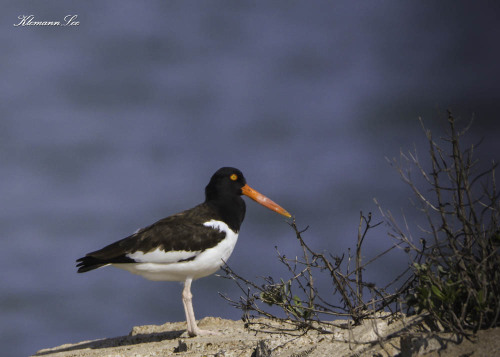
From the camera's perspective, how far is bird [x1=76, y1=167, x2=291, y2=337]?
9094mm

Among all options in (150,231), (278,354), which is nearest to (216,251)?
(150,231)

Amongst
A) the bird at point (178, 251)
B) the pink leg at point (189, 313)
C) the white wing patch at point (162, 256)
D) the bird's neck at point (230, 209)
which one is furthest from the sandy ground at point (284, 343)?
the bird's neck at point (230, 209)

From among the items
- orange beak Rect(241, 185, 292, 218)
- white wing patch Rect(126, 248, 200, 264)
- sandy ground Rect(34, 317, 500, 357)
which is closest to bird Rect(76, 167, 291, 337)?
white wing patch Rect(126, 248, 200, 264)

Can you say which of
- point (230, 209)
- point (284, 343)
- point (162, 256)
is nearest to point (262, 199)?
point (230, 209)

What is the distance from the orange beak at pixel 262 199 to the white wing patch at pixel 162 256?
178 cm

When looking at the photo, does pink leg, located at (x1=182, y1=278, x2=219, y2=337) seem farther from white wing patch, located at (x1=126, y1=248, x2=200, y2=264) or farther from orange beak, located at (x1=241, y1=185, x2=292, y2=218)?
orange beak, located at (x1=241, y1=185, x2=292, y2=218)

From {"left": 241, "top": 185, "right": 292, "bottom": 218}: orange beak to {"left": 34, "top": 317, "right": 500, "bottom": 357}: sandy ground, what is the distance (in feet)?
6.77

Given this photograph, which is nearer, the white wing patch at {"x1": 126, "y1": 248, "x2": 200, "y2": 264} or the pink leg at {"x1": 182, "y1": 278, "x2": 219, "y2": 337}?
the pink leg at {"x1": 182, "y1": 278, "x2": 219, "y2": 337}

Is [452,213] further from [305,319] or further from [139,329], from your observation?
[139,329]

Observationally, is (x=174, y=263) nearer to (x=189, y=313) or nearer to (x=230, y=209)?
(x=189, y=313)

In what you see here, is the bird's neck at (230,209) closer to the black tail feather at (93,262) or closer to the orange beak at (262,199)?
the orange beak at (262,199)

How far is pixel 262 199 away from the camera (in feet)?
35.7

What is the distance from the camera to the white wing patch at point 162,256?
908 centimetres

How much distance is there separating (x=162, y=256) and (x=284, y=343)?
297 centimetres
